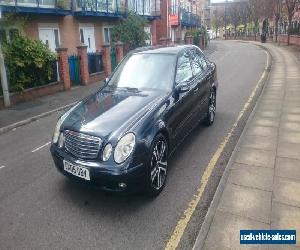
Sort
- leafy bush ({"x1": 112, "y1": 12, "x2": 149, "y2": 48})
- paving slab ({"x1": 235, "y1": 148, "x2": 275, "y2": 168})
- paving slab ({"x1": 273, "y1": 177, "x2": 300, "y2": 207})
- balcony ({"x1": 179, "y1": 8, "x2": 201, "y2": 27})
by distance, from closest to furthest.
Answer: paving slab ({"x1": 273, "y1": 177, "x2": 300, "y2": 207}) → paving slab ({"x1": 235, "y1": 148, "x2": 275, "y2": 168}) → leafy bush ({"x1": 112, "y1": 12, "x2": 149, "y2": 48}) → balcony ({"x1": 179, "y1": 8, "x2": 201, "y2": 27})

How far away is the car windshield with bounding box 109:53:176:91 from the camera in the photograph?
5.60 metres

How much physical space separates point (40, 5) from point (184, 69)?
12.8 m

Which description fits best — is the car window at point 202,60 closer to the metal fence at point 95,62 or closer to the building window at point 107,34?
the metal fence at point 95,62

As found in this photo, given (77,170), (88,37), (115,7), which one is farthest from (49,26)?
(77,170)

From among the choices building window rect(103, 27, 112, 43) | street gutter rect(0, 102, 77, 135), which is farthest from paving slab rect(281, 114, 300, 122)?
building window rect(103, 27, 112, 43)

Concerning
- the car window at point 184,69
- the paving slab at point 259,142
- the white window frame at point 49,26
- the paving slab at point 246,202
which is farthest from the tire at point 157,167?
the white window frame at point 49,26

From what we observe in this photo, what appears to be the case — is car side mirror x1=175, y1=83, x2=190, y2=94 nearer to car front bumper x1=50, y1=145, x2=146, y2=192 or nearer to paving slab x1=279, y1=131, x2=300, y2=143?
car front bumper x1=50, y1=145, x2=146, y2=192

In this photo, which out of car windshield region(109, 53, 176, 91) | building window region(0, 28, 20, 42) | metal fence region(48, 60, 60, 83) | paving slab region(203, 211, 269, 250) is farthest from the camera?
metal fence region(48, 60, 60, 83)

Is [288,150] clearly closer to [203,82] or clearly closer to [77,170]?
[203,82]

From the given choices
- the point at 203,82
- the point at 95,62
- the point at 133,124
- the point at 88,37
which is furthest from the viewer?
the point at 88,37

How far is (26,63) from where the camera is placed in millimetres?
11703

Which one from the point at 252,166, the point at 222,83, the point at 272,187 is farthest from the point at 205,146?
the point at 222,83

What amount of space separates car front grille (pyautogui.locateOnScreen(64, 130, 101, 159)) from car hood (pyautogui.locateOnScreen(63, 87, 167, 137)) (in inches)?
2.8

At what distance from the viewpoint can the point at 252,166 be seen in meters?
5.39
